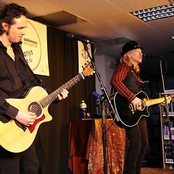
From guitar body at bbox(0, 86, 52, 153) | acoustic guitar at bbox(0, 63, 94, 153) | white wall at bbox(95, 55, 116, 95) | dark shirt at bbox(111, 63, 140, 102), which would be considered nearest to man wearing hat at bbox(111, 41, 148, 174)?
dark shirt at bbox(111, 63, 140, 102)

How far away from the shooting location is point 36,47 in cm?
396

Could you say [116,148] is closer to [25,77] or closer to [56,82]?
[56,82]

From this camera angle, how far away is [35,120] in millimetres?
2131

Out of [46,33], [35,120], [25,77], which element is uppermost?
[46,33]

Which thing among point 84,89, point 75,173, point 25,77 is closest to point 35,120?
point 25,77

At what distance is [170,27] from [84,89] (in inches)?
66.1

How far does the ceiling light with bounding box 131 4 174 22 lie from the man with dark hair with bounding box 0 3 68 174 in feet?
7.23

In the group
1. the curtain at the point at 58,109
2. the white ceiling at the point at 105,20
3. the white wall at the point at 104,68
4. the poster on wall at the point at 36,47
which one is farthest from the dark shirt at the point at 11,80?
the white wall at the point at 104,68

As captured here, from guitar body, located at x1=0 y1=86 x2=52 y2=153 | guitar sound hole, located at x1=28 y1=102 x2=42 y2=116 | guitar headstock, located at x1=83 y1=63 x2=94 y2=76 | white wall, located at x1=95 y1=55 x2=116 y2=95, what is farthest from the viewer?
white wall, located at x1=95 y1=55 x2=116 y2=95

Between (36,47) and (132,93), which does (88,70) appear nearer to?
(132,93)

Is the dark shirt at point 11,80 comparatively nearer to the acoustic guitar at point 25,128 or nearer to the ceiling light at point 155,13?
the acoustic guitar at point 25,128

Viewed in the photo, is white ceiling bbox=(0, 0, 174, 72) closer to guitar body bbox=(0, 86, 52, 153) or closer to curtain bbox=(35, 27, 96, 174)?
curtain bbox=(35, 27, 96, 174)

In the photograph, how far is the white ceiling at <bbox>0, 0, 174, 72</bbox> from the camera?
3.53m

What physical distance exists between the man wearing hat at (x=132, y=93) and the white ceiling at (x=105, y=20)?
0.68 m
